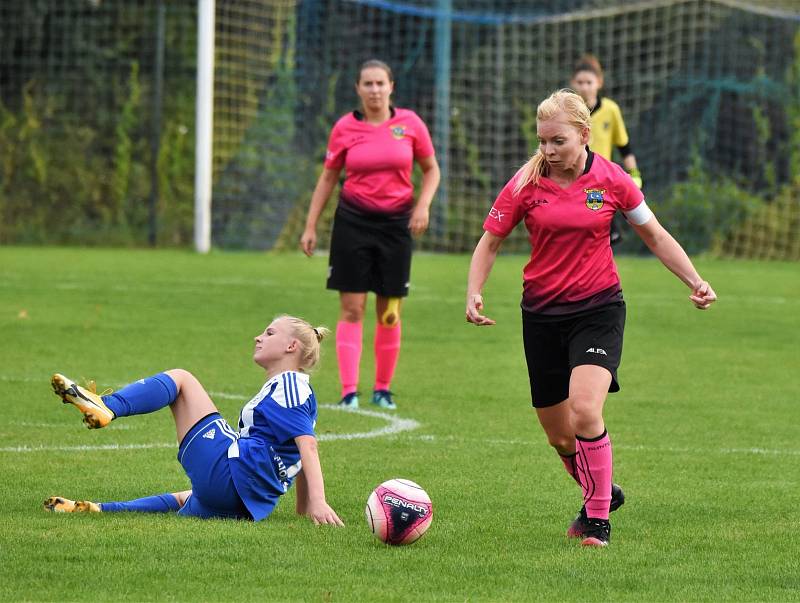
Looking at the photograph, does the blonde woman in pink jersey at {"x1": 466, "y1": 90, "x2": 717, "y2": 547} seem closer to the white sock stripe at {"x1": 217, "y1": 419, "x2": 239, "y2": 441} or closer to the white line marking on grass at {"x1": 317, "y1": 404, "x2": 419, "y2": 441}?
the white sock stripe at {"x1": 217, "y1": 419, "x2": 239, "y2": 441}

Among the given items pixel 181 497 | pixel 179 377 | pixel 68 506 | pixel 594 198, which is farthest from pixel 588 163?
pixel 68 506

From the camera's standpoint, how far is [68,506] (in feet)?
19.4

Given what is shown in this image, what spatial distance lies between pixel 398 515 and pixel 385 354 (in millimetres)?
4243

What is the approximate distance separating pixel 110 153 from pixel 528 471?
19.2 meters

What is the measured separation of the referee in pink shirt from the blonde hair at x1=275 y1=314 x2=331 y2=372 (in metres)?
3.34

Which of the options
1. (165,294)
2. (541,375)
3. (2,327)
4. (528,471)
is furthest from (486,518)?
(165,294)

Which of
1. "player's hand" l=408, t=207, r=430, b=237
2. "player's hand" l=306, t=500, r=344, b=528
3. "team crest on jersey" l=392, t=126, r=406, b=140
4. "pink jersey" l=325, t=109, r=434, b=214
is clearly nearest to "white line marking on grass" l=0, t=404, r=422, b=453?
"player's hand" l=408, t=207, r=430, b=237

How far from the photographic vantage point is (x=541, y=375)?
19.9ft

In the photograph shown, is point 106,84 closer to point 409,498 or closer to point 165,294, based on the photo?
point 165,294

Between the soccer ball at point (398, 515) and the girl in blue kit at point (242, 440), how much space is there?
31 centimetres

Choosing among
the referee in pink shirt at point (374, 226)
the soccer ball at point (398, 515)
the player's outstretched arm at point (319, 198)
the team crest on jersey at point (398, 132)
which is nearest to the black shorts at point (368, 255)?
the referee in pink shirt at point (374, 226)

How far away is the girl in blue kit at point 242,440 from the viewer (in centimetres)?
582

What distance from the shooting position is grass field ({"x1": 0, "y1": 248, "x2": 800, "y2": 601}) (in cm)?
498

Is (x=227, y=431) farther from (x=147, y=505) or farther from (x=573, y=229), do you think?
(x=573, y=229)
